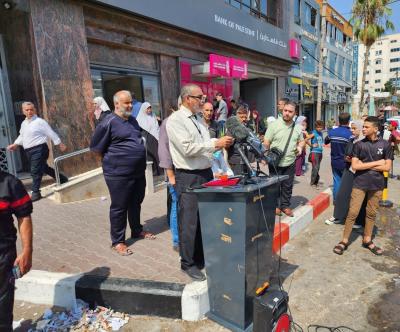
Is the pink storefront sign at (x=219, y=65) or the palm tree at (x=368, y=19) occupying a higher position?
the palm tree at (x=368, y=19)

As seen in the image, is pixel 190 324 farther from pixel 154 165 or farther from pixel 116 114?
pixel 154 165

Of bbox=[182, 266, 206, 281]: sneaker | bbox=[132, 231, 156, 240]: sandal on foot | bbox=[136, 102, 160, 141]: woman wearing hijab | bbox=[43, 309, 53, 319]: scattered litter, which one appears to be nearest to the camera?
bbox=[43, 309, 53, 319]: scattered litter

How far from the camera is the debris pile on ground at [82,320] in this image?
2.77 meters

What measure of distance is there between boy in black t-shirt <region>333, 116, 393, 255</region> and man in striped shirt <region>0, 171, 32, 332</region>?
363 centimetres

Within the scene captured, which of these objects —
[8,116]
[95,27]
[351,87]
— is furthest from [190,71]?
[351,87]

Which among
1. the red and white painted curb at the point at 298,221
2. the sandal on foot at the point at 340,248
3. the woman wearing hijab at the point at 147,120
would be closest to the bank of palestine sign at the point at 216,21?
the woman wearing hijab at the point at 147,120

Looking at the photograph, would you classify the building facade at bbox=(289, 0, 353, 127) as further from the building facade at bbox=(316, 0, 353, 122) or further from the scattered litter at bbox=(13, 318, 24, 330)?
the scattered litter at bbox=(13, 318, 24, 330)

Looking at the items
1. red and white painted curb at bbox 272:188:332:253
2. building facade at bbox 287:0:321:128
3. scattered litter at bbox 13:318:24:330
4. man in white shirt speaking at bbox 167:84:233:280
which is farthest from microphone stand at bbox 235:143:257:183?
building facade at bbox 287:0:321:128

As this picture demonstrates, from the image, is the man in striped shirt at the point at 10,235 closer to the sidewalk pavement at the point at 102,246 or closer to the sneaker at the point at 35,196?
the sidewalk pavement at the point at 102,246

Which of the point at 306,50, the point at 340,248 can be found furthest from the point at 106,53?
the point at 306,50

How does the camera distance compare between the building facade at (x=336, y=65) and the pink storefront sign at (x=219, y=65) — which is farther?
the building facade at (x=336, y=65)

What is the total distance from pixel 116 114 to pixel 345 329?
10.4 ft

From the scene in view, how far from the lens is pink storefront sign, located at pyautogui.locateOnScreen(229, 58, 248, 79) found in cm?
1130

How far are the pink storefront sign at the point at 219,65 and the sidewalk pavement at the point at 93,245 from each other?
19.1 ft
